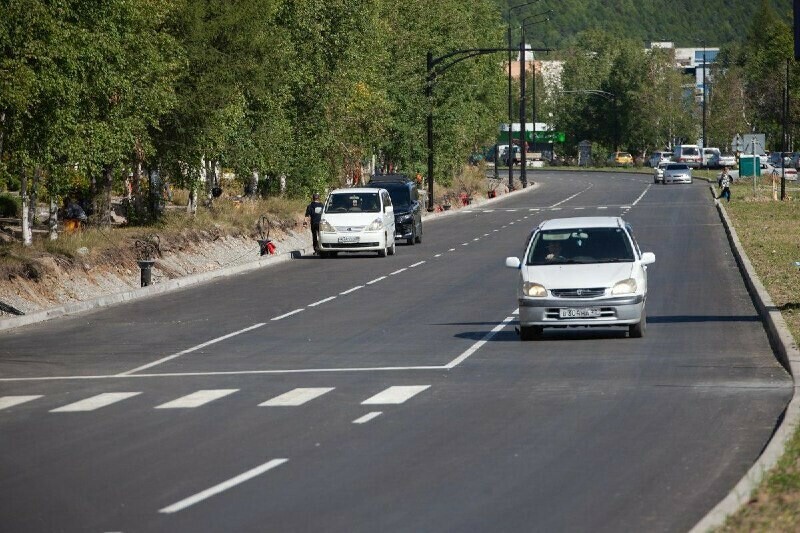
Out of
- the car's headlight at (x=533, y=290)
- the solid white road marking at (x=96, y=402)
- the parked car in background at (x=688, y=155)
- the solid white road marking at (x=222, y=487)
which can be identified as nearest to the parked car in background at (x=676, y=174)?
the parked car in background at (x=688, y=155)

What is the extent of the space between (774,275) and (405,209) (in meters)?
20.6

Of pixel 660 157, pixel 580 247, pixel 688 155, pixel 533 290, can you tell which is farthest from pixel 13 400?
pixel 660 157

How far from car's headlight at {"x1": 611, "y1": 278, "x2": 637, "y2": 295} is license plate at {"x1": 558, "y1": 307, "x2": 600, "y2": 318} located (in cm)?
37

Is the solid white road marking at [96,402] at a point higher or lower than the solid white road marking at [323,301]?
higher

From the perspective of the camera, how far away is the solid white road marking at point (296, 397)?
1659 cm

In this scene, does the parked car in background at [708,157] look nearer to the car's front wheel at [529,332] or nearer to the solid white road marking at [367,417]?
the car's front wheel at [529,332]

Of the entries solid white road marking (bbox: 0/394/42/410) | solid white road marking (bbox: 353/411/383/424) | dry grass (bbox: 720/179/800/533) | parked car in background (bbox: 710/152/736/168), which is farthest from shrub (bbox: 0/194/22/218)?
parked car in background (bbox: 710/152/736/168)

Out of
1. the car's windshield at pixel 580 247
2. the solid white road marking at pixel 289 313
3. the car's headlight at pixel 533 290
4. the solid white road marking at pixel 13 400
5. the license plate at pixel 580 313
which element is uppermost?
the car's windshield at pixel 580 247

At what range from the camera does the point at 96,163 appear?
118ft

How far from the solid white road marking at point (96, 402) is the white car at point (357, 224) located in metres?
27.8

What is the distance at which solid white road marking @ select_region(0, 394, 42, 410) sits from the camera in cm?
1722

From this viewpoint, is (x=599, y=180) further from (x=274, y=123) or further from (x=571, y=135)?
(x=274, y=123)

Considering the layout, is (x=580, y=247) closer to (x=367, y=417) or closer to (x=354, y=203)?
(x=367, y=417)

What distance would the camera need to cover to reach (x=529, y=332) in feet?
75.9
